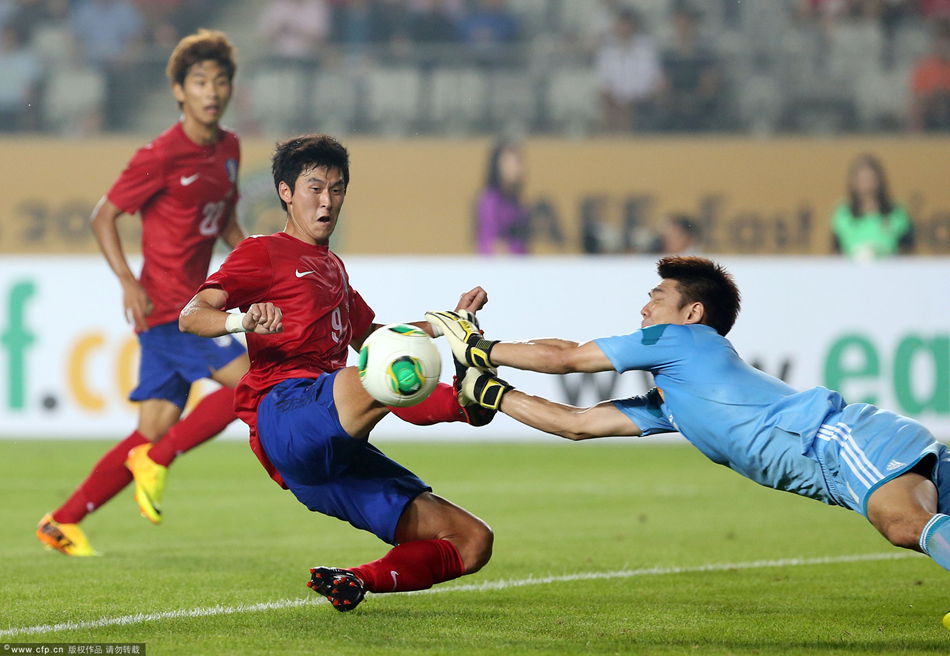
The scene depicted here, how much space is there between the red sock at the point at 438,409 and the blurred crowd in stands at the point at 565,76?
11621mm

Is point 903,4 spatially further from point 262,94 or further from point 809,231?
point 262,94

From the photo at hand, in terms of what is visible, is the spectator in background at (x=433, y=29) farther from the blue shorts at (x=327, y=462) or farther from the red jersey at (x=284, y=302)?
the blue shorts at (x=327, y=462)

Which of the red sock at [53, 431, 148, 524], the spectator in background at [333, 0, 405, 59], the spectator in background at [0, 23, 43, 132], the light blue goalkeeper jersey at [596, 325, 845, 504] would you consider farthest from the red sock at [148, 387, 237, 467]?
the spectator in background at [0, 23, 43, 132]

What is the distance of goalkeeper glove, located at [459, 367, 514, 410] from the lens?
5176mm

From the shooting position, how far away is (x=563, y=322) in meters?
13.4

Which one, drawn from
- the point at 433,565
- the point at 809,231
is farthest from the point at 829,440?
the point at 809,231

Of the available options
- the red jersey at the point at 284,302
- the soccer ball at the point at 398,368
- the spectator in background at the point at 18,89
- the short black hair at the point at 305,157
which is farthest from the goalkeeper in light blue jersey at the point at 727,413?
the spectator in background at the point at 18,89

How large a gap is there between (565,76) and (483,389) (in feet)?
40.2

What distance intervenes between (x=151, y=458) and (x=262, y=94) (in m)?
10.2

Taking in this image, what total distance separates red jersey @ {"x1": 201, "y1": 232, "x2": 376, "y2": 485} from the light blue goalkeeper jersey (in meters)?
1.06

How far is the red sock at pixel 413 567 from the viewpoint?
5184mm

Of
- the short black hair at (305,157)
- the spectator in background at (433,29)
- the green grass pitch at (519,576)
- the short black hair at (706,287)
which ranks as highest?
the spectator in background at (433,29)

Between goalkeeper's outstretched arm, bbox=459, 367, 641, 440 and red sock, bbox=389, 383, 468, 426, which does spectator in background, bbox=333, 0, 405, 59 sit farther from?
goalkeeper's outstretched arm, bbox=459, 367, 641, 440

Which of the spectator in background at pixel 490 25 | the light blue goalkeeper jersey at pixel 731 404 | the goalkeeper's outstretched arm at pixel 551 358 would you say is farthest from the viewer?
the spectator in background at pixel 490 25
